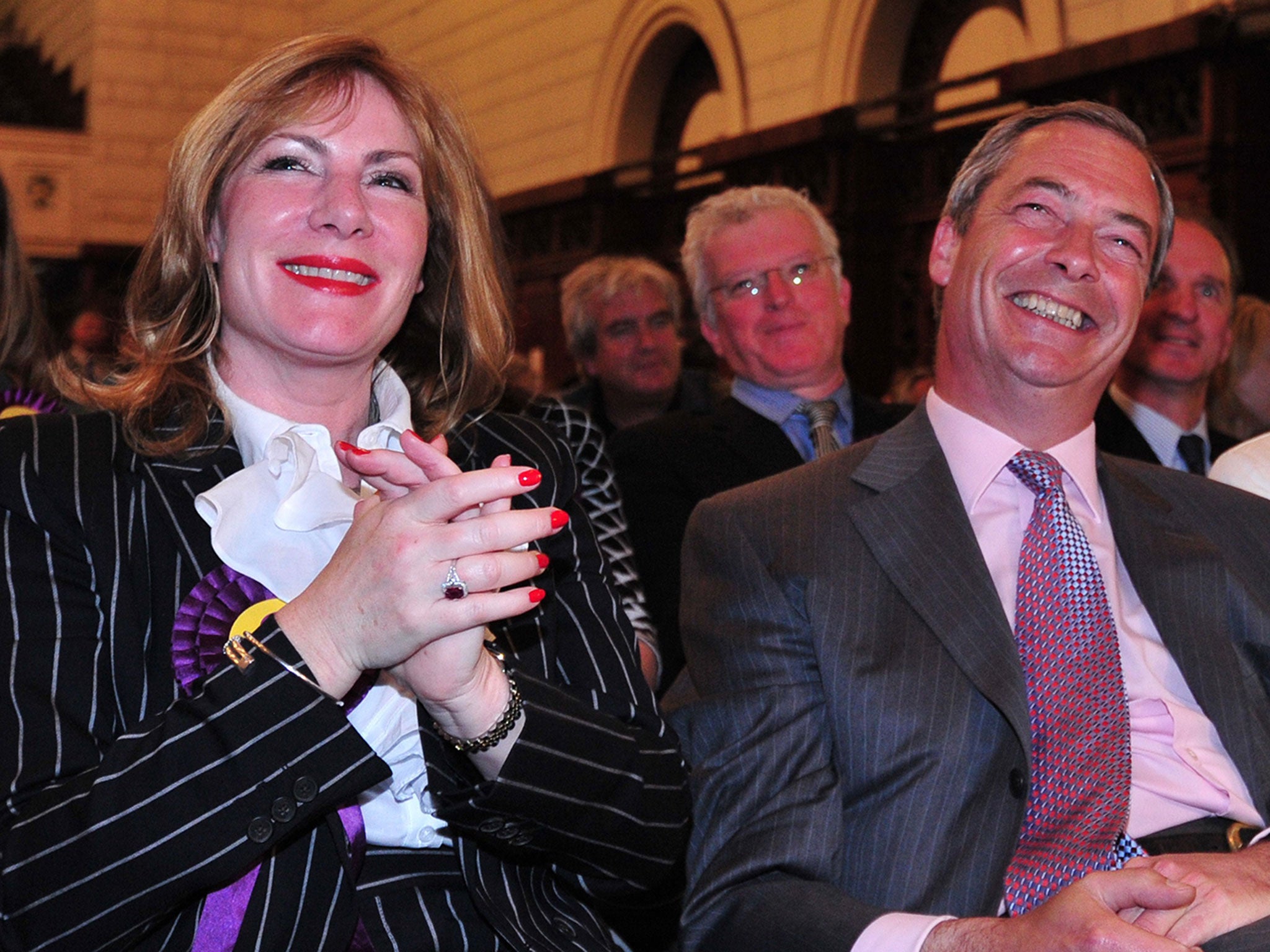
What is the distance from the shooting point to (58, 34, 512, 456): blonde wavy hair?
1756mm

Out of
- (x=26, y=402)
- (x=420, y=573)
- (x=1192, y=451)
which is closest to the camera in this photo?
(x=420, y=573)

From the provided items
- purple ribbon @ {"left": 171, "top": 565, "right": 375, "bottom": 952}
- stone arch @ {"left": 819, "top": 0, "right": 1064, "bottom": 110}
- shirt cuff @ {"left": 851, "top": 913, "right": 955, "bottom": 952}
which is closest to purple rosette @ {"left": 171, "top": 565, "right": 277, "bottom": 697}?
purple ribbon @ {"left": 171, "top": 565, "right": 375, "bottom": 952}

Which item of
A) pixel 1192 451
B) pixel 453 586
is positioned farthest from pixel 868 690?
pixel 1192 451

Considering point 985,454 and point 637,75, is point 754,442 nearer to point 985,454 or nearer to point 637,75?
point 985,454

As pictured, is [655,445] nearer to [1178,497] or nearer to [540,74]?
[1178,497]

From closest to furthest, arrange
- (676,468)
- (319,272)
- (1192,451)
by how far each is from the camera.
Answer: (319,272) < (676,468) < (1192,451)

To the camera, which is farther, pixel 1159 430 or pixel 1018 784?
pixel 1159 430

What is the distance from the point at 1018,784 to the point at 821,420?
1774 mm

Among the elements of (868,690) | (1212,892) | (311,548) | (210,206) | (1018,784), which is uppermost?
(210,206)

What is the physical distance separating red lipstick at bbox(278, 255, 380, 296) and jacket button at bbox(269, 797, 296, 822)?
2.11 ft

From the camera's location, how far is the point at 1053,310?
2127mm

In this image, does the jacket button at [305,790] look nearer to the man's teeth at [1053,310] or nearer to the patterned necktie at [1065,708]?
the patterned necktie at [1065,708]

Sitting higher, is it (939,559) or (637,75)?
(637,75)

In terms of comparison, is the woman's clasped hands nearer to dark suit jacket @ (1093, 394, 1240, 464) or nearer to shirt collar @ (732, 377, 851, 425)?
shirt collar @ (732, 377, 851, 425)
